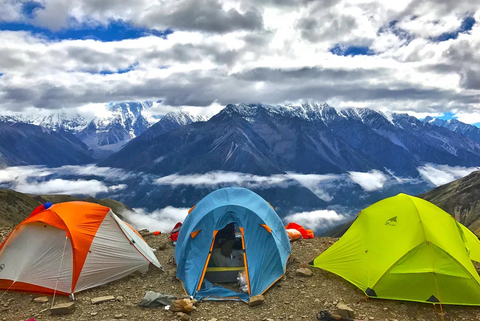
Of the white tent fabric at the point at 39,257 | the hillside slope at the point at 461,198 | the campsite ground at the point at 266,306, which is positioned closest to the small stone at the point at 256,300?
the campsite ground at the point at 266,306

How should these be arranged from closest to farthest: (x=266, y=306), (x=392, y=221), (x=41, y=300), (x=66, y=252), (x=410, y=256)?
(x=266, y=306)
(x=410, y=256)
(x=41, y=300)
(x=66, y=252)
(x=392, y=221)

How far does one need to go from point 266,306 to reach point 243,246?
3052 millimetres

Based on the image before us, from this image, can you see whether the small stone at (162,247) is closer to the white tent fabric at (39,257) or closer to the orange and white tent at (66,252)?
the orange and white tent at (66,252)

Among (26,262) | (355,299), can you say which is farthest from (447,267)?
(26,262)

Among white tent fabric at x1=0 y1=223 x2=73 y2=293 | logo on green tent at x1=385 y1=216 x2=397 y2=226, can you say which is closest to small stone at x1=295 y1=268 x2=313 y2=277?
A: logo on green tent at x1=385 y1=216 x2=397 y2=226

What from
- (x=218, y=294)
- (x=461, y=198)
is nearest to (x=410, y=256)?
(x=218, y=294)

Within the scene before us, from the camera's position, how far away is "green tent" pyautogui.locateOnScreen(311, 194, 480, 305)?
1270 cm

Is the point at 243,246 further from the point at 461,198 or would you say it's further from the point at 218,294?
the point at 461,198

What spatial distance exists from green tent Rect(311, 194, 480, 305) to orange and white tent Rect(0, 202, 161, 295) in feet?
35.7

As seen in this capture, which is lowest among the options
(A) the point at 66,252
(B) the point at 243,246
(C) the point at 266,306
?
(C) the point at 266,306

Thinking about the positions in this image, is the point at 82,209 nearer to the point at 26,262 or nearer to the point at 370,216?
the point at 26,262

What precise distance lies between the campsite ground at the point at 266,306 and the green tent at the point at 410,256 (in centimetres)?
48

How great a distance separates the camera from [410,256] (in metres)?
13.3

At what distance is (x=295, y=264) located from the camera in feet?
57.8
